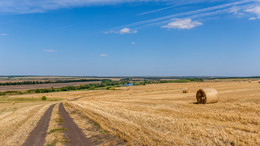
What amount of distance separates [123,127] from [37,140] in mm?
5530

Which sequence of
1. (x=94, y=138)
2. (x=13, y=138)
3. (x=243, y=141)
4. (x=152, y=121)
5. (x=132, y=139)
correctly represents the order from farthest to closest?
(x=152, y=121) → (x=13, y=138) → (x=94, y=138) → (x=132, y=139) → (x=243, y=141)

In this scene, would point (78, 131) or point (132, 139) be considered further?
point (78, 131)

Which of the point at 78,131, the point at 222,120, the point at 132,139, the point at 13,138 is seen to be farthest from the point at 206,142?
the point at 13,138

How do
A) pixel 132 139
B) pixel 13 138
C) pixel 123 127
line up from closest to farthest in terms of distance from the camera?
1. pixel 132 139
2. pixel 13 138
3. pixel 123 127

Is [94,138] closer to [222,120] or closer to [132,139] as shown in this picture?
[132,139]

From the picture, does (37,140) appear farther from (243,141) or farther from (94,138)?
(243,141)

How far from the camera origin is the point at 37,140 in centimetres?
1302

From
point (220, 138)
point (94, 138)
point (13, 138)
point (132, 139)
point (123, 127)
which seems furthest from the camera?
point (123, 127)

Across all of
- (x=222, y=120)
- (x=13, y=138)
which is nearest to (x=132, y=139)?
(x=222, y=120)

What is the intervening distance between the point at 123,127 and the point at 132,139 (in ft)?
10.4

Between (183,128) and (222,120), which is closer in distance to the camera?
(183,128)

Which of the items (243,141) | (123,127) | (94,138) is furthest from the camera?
(123,127)

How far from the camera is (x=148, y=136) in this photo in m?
12.0

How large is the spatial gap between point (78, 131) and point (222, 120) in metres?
10.1
